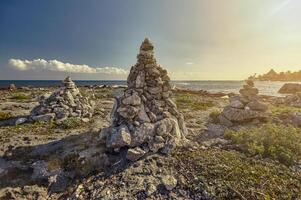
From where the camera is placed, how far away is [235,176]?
9.65 meters

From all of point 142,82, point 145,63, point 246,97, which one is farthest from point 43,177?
point 246,97

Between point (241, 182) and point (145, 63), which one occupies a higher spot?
point (145, 63)

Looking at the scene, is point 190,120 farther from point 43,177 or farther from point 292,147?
point 43,177

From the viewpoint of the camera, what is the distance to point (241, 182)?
9281 mm

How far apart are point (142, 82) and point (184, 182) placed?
6.46m

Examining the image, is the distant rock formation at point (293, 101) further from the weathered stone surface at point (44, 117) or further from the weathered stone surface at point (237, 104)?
the weathered stone surface at point (44, 117)

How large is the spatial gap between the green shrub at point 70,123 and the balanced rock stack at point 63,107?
0.88 m

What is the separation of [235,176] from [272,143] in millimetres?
4664

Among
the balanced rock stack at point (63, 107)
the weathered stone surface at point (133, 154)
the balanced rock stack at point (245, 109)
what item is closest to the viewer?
the weathered stone surface at point (133, 154)

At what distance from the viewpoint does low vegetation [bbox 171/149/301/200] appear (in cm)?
877

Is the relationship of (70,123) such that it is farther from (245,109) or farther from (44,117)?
(245,109)

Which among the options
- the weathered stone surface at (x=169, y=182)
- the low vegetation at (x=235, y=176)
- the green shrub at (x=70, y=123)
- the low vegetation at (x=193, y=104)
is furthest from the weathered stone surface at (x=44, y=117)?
the low vegetation at (x=193, y=104)

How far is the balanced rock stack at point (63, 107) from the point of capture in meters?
19.6

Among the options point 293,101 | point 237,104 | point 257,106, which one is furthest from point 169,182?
point 293,101
